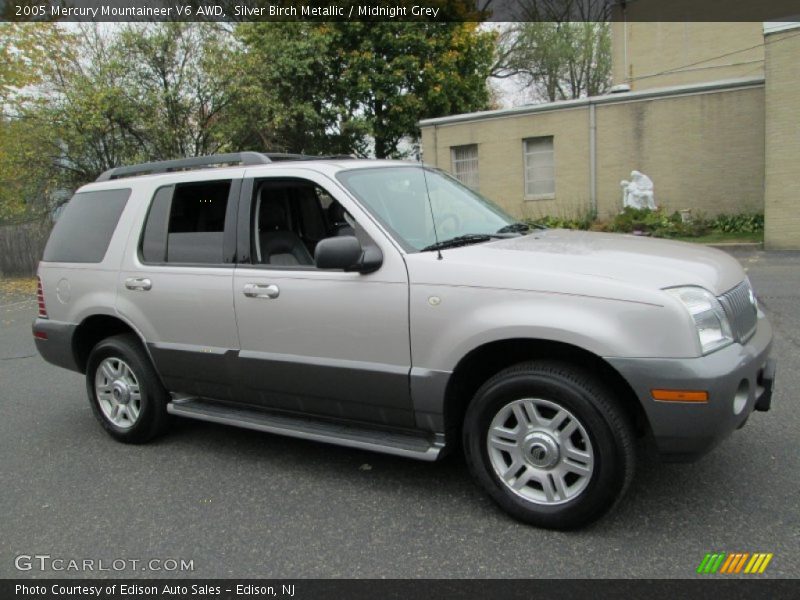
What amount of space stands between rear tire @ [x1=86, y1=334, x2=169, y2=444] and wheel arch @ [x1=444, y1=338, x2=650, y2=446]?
7.49ft

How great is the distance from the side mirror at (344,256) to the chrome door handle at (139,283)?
161 cm

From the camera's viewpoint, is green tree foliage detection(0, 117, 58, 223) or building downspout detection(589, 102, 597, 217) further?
building downspout detection(589, 102, 597, 217)

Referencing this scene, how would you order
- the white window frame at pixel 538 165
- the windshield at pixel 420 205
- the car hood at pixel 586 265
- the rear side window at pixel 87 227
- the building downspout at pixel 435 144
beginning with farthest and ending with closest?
the building downspout at pixel 435 144
the white window frame at pixel 538 165
the rear side window at pixel 87 227
the windshield at pixel 420 205
the car hood at pixel 586 265

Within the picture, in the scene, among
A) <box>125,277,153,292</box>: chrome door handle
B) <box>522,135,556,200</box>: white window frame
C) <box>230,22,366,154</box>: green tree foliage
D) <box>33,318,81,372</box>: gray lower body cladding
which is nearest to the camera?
<box>125,277,153,292</box>: chrome door handle

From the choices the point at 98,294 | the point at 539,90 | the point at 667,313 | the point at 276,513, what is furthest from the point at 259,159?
the point at 539,90

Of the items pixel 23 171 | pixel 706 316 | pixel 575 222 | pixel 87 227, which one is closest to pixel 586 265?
pixel 706 316

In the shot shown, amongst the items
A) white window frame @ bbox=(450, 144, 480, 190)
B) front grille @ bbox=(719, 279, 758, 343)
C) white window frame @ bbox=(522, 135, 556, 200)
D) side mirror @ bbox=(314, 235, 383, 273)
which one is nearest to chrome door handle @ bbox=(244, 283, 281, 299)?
side mirror @ bbox=(314, 235, 383, 273)

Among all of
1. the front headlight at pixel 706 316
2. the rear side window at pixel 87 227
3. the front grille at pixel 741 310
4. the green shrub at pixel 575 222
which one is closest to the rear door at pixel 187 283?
the rear side window at pixel 87 227

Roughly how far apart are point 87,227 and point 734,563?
15.5 feet

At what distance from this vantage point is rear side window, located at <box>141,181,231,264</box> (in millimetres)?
4469

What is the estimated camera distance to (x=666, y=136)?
1747cm

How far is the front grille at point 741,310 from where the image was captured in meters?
3.27

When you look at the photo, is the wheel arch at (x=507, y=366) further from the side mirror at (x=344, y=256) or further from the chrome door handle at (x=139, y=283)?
the chrome door handle at (x=139, y=283)

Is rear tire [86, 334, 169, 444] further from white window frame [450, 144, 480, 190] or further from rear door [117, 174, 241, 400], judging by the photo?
white window frame [450, 144, 480, 190]
